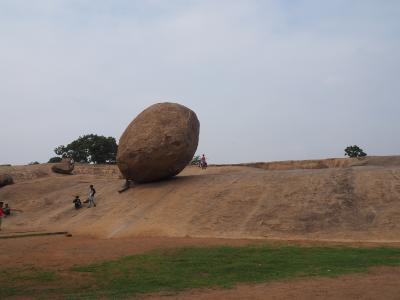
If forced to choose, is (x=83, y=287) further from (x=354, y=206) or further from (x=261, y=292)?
(x=354, y=206)

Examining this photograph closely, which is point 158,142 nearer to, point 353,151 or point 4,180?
point 4,180

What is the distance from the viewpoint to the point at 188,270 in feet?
29.1

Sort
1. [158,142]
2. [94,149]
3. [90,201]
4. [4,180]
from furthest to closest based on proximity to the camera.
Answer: [94,149] < [4,180] < [90,201] < [158,142]

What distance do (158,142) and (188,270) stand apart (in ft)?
29.3

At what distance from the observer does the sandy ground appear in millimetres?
6605

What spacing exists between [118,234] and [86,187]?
315 inches

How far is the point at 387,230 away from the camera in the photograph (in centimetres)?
1164

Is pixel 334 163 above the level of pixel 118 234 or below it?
above

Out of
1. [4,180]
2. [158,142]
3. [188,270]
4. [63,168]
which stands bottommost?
[188,270]

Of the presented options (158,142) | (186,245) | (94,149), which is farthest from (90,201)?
(94,149)

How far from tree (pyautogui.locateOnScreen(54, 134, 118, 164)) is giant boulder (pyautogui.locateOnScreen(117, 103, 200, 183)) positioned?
23131 millimetres

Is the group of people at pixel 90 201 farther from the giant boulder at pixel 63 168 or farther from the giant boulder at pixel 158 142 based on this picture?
the giant boulder at pixel 63 168

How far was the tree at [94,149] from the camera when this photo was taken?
41188mm

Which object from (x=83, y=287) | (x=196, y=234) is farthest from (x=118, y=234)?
(x=83, y=287)
